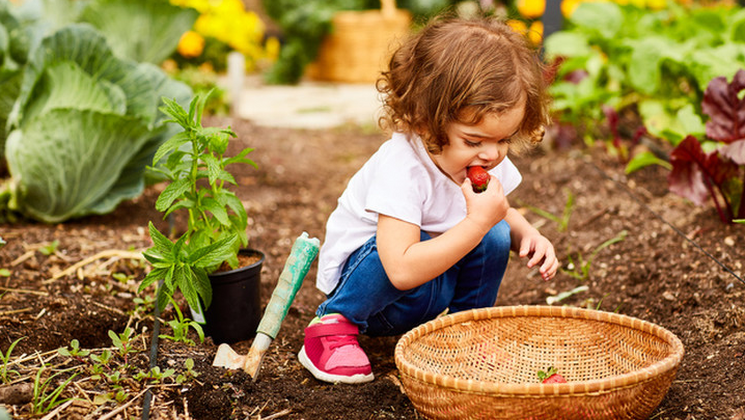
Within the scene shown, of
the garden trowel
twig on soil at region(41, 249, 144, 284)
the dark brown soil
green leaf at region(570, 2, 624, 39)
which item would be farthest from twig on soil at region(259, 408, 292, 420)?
green leaf at region(570, 2, 624, 39)

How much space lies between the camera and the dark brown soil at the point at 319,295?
160 cm

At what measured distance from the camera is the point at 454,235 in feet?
5.44

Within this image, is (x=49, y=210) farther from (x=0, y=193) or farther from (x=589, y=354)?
(x=589, y=354)

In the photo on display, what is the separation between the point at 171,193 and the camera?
1.75 meters

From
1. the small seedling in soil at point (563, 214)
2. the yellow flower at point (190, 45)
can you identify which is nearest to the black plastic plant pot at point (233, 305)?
the small seedling in soil at point (563, 214)

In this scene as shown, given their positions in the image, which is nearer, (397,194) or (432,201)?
(397,194)

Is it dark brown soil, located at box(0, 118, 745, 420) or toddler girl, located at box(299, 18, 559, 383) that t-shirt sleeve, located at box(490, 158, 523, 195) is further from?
dark brown soil, located at box(0, 118, 745, 420)

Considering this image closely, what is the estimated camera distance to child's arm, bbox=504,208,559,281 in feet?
5.91

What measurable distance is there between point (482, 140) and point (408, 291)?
46 cm

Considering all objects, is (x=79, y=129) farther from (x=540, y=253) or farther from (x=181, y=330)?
(x=540, y=253)

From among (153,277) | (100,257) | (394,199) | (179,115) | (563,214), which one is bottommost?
(563,214)

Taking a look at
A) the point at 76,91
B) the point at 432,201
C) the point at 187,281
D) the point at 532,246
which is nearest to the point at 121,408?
the point at 187,281

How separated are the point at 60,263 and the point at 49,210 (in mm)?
553

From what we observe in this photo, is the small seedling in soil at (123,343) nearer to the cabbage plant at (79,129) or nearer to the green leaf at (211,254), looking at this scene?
the green leaf at (211,254)
